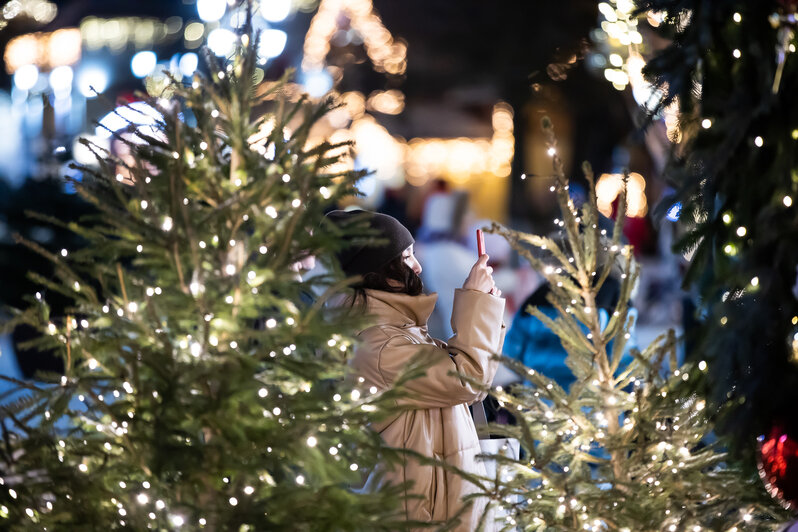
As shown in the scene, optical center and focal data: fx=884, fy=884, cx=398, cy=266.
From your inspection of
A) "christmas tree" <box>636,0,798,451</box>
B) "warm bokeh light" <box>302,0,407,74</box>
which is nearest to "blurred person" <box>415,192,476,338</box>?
"christmas tree" <box>636,0,798,451</box>

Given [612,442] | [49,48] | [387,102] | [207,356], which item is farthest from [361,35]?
[207,356]

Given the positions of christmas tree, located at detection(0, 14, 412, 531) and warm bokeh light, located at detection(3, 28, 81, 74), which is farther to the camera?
warm bokeh light, located at detection(3, 28, 81, 74)

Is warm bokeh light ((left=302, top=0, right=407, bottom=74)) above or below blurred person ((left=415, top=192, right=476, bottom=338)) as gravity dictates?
above

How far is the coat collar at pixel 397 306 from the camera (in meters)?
3.73

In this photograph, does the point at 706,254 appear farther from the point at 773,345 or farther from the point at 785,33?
the point at 785,33

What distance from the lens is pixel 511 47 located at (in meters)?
17.0

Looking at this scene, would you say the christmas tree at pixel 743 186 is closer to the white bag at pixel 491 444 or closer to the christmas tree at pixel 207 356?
the white bag at pixel 491 444

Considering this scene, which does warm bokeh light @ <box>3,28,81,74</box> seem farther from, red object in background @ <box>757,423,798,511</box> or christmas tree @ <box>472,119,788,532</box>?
red object in background @ <box>757,423,798,511</box>

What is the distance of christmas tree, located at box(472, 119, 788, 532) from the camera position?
3.30 metres

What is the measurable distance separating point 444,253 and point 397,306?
190 inches

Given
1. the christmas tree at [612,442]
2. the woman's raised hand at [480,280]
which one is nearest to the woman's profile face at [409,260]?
the woman's raised hand at [480,280]

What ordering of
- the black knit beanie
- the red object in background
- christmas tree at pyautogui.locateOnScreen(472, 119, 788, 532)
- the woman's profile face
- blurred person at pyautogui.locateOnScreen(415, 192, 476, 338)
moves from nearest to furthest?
1. the red object in background
2. christmas tree at pyautogui.locateOnScreen(472, 119, 788, 532)
3. the black knit beanie
4. the woman's profile face
5. blurred person at pyautogui.locateOnScreen(415, 192, 476, 338)

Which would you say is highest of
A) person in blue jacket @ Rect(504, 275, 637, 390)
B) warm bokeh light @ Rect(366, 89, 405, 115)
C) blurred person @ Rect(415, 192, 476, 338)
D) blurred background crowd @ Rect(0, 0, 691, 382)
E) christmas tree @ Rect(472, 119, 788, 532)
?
warm bokeh light @ Rect(366, 89, 405, 115)

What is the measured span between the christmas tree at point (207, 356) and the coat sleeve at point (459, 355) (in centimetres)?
52
